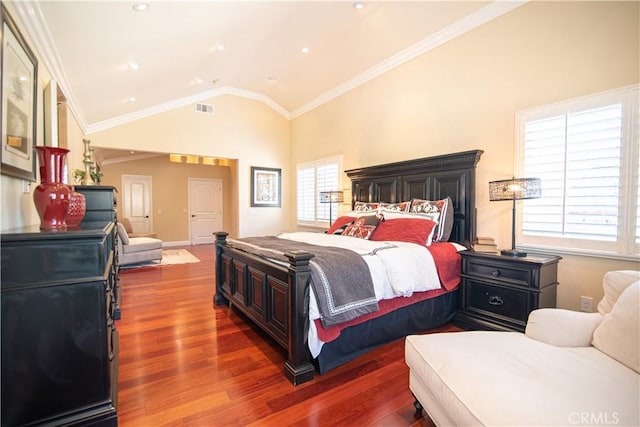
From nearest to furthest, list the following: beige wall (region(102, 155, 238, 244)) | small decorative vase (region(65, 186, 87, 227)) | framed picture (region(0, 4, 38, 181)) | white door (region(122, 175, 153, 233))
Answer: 1. framed picture (region(0, 4, 38, 181))
2. small decorative vase (region(65, 186, 87, 227))
3. white door (region(122, 175, 153, 233))
4. beige wall (region(102, 155, 238, 244))

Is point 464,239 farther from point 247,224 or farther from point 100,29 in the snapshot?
point 247,224

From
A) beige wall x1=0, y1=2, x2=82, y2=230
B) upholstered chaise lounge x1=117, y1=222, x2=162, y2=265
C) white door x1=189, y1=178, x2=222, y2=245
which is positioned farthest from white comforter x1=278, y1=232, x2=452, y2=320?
white door x1=189, y1=178, x2=222, y2=245

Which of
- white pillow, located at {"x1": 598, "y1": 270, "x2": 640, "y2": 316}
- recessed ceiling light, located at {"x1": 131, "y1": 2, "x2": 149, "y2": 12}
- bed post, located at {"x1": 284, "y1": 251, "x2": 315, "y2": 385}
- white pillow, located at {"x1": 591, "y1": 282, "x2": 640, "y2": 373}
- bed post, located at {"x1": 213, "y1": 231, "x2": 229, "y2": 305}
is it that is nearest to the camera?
white pillow, located at {"x1": 591, "y1": 282, "x2": 640, "y2": 373}

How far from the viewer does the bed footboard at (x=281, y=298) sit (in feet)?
6.80

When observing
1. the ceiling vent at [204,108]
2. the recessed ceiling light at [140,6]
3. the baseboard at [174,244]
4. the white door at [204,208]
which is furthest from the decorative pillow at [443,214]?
the baseboard at [174,244]

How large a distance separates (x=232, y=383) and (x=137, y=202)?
800 centimetres

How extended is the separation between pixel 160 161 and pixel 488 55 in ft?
27.6

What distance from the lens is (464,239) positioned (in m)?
3.47

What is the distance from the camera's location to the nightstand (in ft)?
8.20

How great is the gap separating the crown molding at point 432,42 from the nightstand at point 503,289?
8.51ft

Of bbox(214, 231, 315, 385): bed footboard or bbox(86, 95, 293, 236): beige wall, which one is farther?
bbox(86, 95, 293, 236): beige wall

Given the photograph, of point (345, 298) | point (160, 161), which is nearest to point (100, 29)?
point (345, 298)

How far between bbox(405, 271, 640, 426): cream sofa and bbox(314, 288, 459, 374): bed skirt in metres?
0.73

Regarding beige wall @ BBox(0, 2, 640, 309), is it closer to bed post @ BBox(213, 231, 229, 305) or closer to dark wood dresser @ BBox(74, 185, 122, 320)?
dark wood dresser @ BBox(74, 185, 122, 320)
